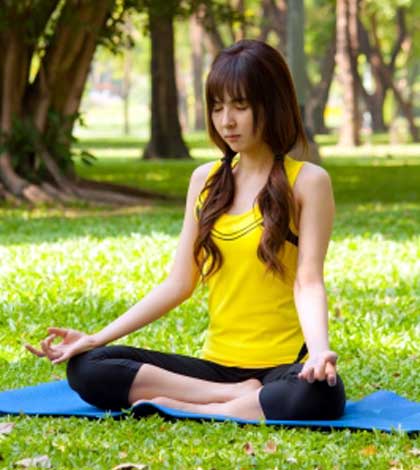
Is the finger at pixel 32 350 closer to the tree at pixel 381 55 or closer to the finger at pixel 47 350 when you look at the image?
the finger at pixel 47 350

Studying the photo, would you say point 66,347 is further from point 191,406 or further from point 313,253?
point 313,253

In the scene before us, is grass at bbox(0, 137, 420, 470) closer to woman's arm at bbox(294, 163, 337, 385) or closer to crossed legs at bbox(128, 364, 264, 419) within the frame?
crossed legs at bbox(128, 364, 264, 419)

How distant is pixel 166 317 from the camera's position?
793cm

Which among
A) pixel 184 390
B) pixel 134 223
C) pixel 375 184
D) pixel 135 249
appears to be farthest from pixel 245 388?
pixel 375 184

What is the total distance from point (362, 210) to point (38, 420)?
1071 cm

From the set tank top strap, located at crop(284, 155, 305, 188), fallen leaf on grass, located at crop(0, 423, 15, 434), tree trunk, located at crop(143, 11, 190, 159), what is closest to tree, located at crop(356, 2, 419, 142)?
tree trunk, located at crop(143, 11, 190, 159)

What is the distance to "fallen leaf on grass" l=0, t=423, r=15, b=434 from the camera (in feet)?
16.5

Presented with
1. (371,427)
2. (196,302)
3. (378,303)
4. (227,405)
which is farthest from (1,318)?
(371,427)

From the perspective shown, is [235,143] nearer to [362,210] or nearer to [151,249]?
[151,249]

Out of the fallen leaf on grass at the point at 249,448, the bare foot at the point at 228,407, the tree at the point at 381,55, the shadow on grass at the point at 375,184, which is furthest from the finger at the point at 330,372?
the tree at the point at 381,55

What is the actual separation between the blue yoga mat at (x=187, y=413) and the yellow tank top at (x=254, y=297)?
1.07 ft

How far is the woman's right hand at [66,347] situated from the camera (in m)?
5.21

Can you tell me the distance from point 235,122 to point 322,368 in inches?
40.7

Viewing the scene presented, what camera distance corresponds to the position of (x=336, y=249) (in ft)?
35.7
